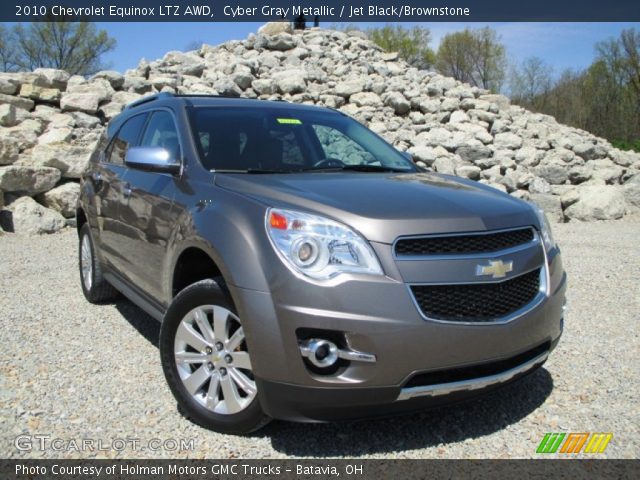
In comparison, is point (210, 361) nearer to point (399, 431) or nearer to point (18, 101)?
point (399, 431)

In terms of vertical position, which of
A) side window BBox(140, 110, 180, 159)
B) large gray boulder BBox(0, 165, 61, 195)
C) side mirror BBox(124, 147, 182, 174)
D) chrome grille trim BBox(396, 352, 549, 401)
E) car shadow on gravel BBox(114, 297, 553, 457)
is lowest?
car shadow on gravel BBox(114, 297, 553, 457)

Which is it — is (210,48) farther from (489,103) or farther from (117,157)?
(117,157)

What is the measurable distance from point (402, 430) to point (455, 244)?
1.11m

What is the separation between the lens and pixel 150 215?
12.3ft

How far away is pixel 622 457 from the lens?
9.72 feet

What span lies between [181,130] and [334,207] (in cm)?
149

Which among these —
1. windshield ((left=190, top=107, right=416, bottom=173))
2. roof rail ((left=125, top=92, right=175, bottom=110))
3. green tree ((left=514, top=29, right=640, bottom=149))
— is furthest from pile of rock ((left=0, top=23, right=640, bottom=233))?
green tree ((left=514, top=29, right=640, bottom=149))

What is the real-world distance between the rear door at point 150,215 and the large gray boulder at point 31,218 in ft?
21.6

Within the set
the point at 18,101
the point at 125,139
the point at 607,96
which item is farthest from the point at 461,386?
the point at 607,96

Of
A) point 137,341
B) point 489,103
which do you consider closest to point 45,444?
point 137,341

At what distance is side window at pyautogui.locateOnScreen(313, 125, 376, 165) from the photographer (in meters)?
4.09

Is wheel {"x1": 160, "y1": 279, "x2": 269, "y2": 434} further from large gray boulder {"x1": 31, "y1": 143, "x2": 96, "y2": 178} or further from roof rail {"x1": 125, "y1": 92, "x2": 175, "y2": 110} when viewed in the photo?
large gray boulder {"x1": 31, "y1": 143, "x2": 96, "y2": 178}

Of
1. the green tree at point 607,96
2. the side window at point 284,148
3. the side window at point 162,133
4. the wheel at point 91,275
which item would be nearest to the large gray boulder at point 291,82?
the wheel at point 91,275

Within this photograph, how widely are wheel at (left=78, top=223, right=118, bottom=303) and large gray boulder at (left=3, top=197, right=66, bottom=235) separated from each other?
4.80 m
